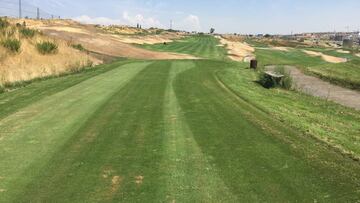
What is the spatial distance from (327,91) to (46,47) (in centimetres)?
1841

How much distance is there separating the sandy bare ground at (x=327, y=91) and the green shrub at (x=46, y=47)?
1558 cm

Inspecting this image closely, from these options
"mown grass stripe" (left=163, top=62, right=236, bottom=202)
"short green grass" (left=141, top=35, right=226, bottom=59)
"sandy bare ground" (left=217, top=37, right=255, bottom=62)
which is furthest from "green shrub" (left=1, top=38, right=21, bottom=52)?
"sandy bare ground" (left=217, top=37, right=255, bottom=62)

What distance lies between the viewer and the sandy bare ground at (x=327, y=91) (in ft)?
84.7

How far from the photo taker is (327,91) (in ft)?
99.4

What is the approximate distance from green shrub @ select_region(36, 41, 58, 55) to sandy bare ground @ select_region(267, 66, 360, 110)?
15.6 m

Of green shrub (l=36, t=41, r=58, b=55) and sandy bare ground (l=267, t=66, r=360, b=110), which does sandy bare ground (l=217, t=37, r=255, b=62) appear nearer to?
sandy bare ground (l=267, t=66, r=360, b=110)

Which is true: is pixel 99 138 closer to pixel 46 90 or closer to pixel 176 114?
pixel 176 114

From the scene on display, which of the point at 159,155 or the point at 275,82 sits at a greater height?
the point at 159,155

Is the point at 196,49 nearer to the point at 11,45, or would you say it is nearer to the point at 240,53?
the point at 240,53

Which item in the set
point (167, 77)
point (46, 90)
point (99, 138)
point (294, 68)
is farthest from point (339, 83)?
point (99, 138)

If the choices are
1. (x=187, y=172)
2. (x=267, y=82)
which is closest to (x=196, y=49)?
(x=267, y=82)

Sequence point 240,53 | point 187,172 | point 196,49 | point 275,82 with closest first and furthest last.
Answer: point 187,172, point 275,82, point 240,53, point 196,49

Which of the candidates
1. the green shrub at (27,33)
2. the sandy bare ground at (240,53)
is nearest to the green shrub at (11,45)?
the green shrub at (27,33)

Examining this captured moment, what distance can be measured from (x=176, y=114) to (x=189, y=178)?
5769mm
